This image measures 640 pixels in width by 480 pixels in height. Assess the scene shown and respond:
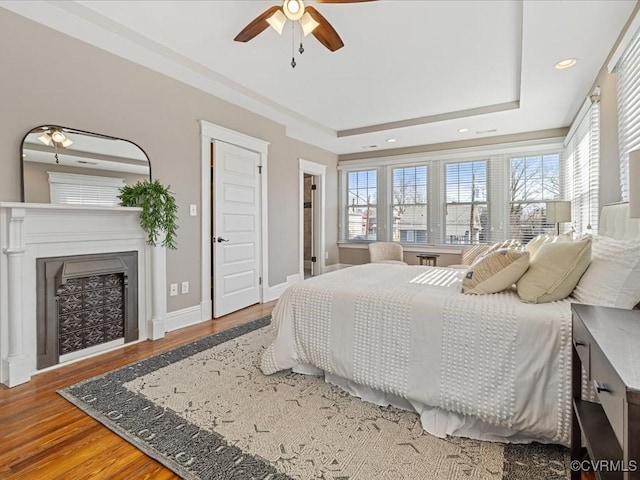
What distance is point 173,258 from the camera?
3.38 meters

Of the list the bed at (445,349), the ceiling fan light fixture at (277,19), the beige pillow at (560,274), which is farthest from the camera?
the ceiling fan light fixture at (277,19)

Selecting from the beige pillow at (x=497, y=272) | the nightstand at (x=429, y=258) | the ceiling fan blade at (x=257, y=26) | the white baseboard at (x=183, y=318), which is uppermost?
the ceiling fan blade at (x=257, y=26)

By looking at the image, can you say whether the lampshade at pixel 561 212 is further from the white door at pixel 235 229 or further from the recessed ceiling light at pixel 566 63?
the white door at pixel 235 229

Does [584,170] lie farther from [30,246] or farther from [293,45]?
[30,246]

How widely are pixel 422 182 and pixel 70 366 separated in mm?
5542

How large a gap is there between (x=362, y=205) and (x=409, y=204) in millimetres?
950

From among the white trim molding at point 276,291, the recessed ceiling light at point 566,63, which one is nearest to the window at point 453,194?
the white trim molding at point 276,291

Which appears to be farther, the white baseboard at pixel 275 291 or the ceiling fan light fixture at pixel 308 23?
the white baseboard at pixel 275 291

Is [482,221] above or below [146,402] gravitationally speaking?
above

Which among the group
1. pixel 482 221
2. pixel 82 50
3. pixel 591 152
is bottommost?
pixel 482 221

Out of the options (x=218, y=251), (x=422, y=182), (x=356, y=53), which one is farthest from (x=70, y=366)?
(x=422, y=182)

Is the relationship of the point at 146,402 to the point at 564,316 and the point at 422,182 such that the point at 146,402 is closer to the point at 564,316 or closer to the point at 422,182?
the point at 564,316

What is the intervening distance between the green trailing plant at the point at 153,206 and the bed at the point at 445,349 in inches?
59.6

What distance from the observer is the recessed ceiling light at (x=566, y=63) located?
9.15ft
